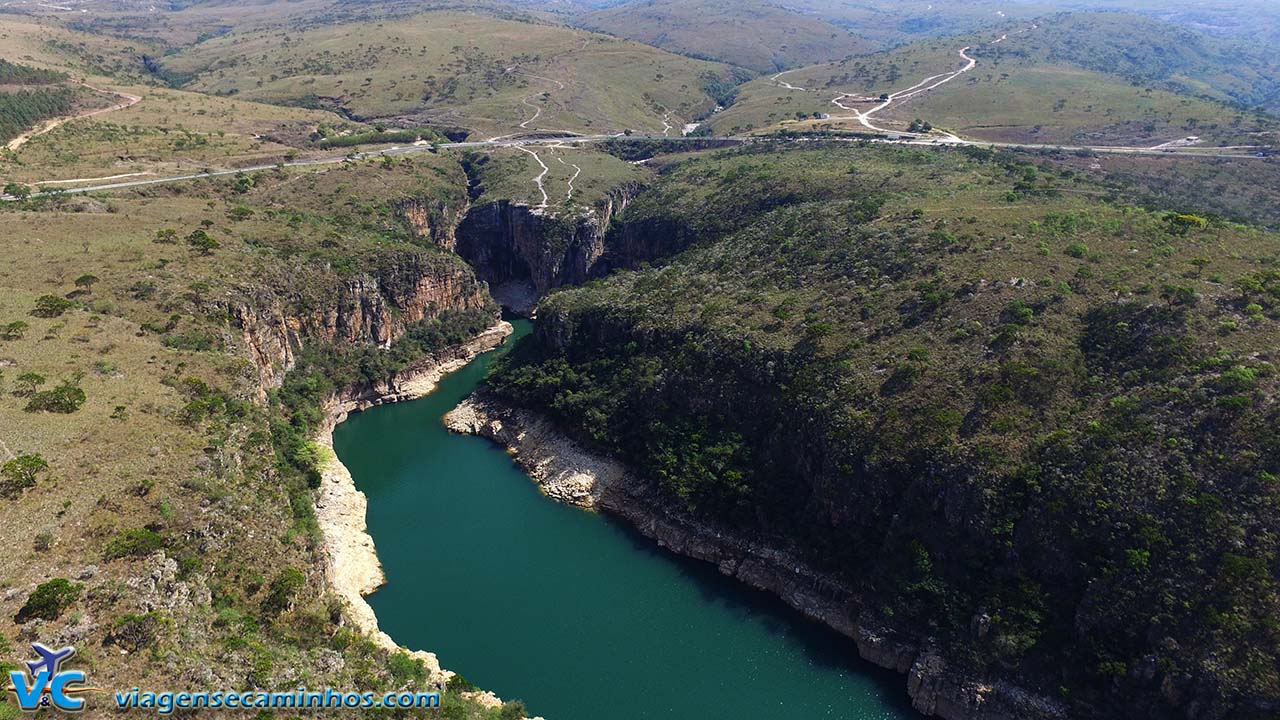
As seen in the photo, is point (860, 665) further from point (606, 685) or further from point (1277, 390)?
point (1277, 390)

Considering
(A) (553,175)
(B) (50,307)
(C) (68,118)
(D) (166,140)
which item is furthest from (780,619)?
(C) (68,118)

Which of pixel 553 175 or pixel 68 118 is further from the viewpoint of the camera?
pixel 553 175

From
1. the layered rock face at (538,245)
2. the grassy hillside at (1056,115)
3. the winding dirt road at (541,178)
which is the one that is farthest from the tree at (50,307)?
the grassy hillside at (1056,115)

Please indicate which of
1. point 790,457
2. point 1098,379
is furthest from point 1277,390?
point 790,457

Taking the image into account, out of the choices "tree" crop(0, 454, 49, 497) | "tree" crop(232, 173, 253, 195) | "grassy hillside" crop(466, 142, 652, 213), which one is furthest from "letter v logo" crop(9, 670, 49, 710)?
"grassy hillside" crop(466, 142, 652, 213)

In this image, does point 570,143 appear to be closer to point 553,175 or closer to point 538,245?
point 553,175
